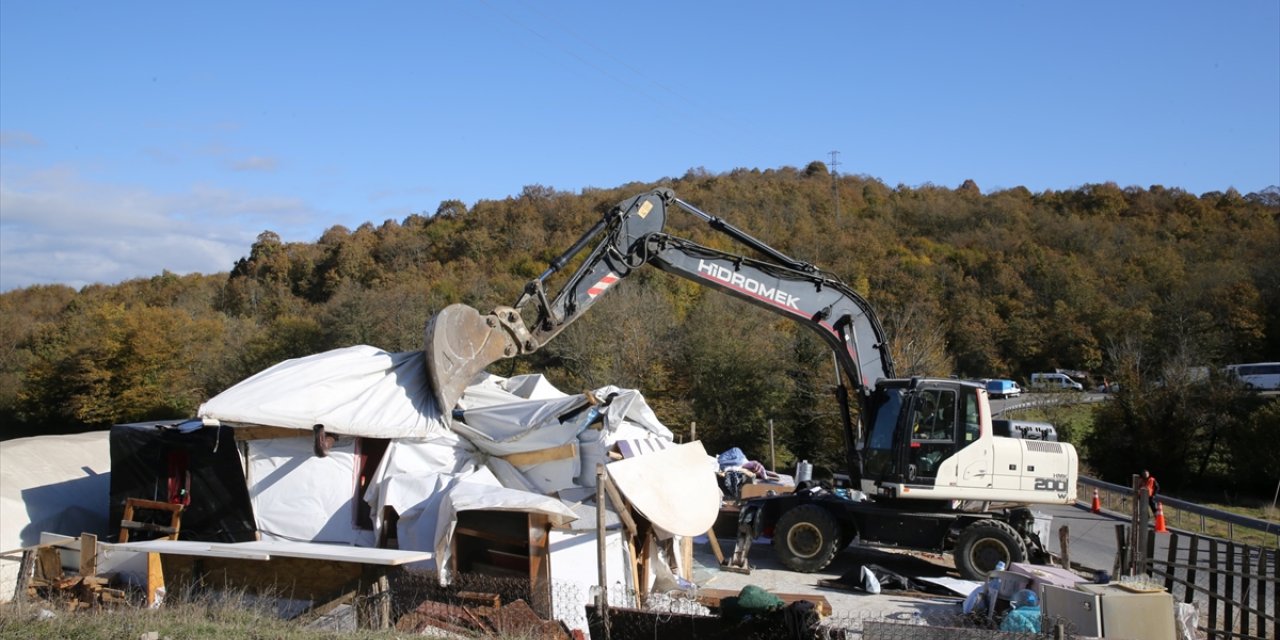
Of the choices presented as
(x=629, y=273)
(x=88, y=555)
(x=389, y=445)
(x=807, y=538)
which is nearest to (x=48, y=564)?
(x=88, y=555)

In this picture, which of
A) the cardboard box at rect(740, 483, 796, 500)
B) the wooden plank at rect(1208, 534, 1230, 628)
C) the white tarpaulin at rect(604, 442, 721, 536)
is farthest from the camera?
the cardboard box at rect(740, 483, 796, 500)

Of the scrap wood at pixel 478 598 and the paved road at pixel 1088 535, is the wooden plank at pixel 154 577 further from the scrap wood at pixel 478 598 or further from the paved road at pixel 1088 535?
the paved road at pixel 1088 535

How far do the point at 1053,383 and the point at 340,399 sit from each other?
99.1 ft

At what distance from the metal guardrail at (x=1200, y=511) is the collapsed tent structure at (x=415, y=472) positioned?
1111 centimetres

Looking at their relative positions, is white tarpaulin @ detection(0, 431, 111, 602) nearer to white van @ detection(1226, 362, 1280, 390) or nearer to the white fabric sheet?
the white fabric sheet

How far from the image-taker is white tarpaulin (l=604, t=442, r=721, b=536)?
11797 millimetres

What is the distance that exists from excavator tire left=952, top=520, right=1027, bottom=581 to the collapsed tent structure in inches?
149

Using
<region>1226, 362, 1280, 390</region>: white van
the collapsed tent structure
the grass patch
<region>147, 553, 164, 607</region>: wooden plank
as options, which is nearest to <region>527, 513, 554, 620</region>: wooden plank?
the collapsed tent structure

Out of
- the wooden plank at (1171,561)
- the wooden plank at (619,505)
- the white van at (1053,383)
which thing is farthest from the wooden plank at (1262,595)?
the white van at (1053,383)

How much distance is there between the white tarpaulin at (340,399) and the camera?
1284cm

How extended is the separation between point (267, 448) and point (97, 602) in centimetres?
276

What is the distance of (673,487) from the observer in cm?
1234

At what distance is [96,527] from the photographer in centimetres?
1517

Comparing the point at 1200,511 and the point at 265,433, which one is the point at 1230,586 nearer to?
the point at 1200,511
